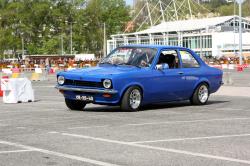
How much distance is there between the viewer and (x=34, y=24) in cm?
12606

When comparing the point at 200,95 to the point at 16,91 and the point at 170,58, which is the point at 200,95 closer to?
the point at 170,58

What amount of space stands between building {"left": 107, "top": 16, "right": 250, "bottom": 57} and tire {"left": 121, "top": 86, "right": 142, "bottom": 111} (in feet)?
305

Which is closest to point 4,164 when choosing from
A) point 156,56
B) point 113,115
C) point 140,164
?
point 140,164

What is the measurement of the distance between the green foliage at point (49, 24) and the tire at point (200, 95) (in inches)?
4165

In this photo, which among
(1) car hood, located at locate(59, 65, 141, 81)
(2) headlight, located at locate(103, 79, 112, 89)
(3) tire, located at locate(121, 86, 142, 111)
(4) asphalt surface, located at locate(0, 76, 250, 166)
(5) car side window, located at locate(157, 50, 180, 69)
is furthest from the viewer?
(5) car side window, located at locate(157, 50, 180, 69)

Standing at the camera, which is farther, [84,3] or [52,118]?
[84,3]

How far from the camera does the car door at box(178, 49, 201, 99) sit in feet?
54.1

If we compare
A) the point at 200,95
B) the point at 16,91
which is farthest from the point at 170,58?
the point at 16,91

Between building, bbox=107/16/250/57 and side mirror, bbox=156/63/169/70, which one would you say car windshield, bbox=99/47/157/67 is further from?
building, bbox=107/16/250/57

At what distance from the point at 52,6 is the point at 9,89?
109848mm

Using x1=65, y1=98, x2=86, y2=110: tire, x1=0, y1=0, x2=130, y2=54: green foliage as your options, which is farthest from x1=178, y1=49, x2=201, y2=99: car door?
x1=0, y1=0, x2=130, y2=54: green foliage

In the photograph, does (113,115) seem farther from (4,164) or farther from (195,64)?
(4,164)

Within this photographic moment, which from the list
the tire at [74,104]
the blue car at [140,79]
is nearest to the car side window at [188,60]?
the blue car at [140,79]

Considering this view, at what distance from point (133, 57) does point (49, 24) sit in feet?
375
